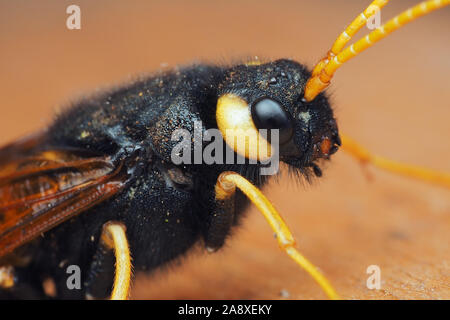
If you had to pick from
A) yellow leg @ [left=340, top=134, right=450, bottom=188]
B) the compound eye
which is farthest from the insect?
yellow leg @ [left=340, top=134, right=450, bottom=188]

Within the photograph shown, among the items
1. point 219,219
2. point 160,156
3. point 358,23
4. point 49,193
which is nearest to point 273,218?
point 219,219

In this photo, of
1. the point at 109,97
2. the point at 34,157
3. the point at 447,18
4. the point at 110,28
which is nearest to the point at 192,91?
the point at 109,97

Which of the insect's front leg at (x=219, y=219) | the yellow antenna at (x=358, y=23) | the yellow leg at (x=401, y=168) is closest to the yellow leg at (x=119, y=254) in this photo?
the insect's front leg at (x=219, y=219)

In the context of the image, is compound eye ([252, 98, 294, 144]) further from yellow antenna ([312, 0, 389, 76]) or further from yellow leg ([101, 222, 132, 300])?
yellow leg ([101, 222, 132, 300])

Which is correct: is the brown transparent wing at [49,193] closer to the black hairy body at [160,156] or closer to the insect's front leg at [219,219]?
the black hairy body at [160,156]

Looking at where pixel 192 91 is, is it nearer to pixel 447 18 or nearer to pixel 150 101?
pixel 150 101

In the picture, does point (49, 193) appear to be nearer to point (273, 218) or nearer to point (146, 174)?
point (146, 174)
